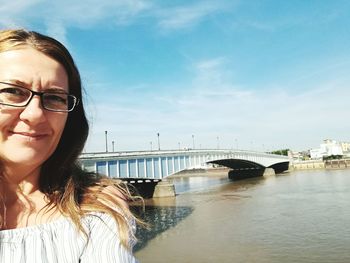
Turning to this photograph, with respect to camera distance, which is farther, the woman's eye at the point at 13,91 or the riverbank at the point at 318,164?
the riverbank at the point at 318,164

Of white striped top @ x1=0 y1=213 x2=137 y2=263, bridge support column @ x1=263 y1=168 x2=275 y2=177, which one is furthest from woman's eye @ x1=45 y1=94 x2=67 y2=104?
bridge support column @ x1=263 y1=168 x2=275 y2=177

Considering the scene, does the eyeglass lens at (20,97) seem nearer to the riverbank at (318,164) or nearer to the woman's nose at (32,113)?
the woman's nose at (32,113)

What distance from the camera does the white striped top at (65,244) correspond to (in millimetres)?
1021

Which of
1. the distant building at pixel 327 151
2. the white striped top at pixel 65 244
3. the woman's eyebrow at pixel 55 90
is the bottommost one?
the white striped top at pixel 65 244

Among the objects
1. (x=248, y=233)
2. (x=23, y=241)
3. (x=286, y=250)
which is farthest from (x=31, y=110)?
(x=248, y=233)

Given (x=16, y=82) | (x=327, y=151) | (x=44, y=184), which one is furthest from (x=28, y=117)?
(x=327, y=151)

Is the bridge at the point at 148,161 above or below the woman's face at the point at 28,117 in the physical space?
above

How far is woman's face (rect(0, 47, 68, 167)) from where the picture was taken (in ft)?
3.80

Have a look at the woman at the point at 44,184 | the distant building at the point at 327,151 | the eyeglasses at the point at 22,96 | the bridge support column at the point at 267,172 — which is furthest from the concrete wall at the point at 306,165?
the eyeglasses at the point at 22,96

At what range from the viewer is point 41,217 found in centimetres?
119

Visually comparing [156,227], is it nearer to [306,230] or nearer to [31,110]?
[306,230]

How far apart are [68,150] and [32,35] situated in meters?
0.45

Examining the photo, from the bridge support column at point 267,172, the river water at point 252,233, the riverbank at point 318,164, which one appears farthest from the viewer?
the riverbank at point 318,164

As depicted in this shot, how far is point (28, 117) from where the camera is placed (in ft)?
3.81
